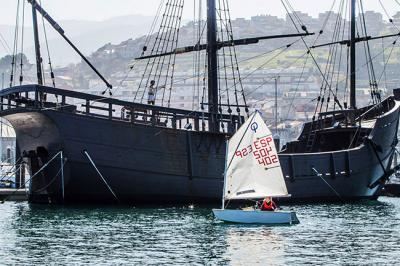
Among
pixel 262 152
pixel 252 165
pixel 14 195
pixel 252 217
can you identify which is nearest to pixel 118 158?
pixel 252 165

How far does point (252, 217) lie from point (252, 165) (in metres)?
2.54

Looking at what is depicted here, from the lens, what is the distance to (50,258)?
37.0m

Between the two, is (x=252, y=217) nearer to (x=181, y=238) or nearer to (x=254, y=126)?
(x=254, y=126)

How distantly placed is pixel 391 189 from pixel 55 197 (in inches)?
1196

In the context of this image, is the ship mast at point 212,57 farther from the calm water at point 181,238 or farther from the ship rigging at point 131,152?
the calm water at point 181,238

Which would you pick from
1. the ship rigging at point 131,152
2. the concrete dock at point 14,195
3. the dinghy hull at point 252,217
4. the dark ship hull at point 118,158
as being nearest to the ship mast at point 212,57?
the ship rigging at point 131,152

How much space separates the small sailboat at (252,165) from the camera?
48.6 meters

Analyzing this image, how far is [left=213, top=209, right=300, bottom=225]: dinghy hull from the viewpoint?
47.2 meters

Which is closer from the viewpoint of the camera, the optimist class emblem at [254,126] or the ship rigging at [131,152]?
the optimist class emblem at [254,126]

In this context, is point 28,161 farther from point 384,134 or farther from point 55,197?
point 384,134

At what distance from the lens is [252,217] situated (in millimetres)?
47281

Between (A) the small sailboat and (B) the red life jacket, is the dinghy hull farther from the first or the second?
(A) the small sailboat

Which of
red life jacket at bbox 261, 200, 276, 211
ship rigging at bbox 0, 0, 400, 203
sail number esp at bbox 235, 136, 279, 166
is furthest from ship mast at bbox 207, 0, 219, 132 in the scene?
red life jacket at bbox 261, 200, 276, 211

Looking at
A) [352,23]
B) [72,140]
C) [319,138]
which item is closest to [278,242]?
[72,140]
